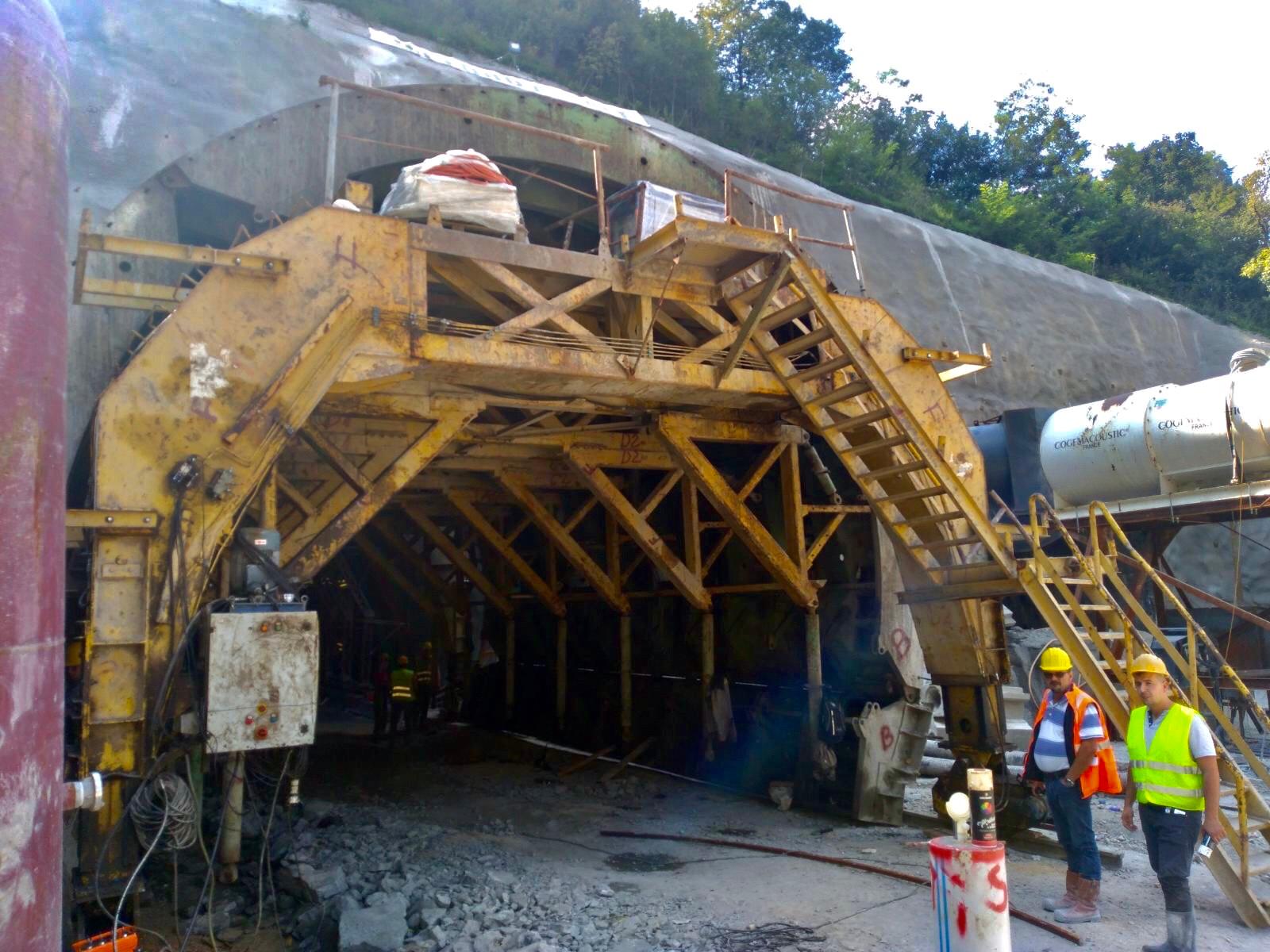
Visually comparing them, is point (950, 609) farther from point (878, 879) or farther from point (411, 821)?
point (411, 821)

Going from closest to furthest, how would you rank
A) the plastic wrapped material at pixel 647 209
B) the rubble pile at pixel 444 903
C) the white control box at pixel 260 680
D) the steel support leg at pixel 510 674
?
1. the white control box at pixel 260 680
2. the rubble pile at pixel 444 903
3. the plastic wrapped material at pixel 647 209
4. the steel support leg at pixel 510 674

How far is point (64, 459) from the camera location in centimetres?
286

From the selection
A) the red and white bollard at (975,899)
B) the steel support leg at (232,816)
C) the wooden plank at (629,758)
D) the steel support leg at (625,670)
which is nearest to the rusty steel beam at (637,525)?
the steel support leg at (625,670)

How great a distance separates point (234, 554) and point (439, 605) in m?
11.3

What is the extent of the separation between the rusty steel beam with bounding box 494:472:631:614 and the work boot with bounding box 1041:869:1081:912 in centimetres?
714

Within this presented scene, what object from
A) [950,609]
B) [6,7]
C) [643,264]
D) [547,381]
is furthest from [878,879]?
[6,7]

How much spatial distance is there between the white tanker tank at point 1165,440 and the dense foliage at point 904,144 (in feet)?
55.0

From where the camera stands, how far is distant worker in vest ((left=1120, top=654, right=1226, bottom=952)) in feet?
17.6

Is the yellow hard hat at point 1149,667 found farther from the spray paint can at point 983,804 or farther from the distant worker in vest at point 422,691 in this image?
the distant worker in vest at point 422,691

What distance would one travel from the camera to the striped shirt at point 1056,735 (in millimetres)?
6141

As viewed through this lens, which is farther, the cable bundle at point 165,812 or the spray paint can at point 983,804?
the cable bundle at point 165,812

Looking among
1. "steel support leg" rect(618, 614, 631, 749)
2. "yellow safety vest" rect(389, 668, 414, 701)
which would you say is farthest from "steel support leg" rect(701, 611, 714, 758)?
"yellow safety vest" rect(389, 668, 414, 701)

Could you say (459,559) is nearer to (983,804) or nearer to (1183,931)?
(1183,931)

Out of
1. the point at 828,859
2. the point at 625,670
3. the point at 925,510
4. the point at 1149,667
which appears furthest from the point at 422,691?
the point at 1149,667
